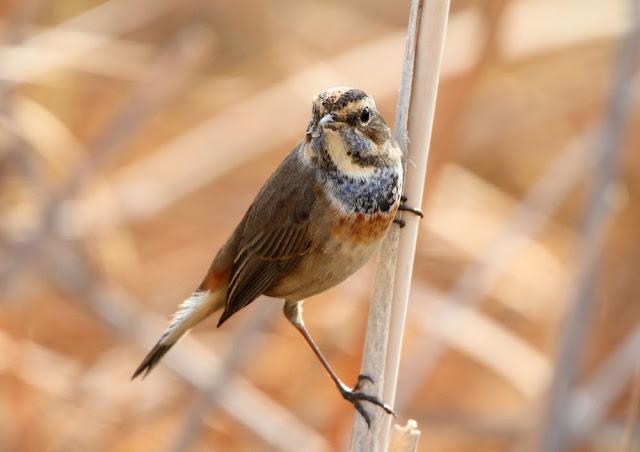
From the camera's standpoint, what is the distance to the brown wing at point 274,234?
2.98 meters

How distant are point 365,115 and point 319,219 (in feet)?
1.22

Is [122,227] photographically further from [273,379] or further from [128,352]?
[273,379]

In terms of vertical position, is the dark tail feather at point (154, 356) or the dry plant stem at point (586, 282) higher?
the dry plant stem at point (586, 282)

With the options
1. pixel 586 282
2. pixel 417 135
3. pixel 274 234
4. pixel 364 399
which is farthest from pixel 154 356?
pixel 586 282

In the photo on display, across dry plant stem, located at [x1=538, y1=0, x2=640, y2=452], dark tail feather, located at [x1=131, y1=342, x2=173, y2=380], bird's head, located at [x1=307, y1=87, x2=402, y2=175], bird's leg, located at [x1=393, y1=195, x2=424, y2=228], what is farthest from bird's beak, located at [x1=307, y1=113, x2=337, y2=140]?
dry plant stem, located at [x1=538, y1=0, x2=640, y2=452]

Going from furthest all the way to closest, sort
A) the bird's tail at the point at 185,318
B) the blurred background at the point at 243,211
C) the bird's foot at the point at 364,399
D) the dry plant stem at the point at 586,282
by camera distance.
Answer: the blurred background at the point at 243,211 → the dry plant stem at the point at 586,282 → the bird's tail at the point at 185,318 → the bird's foot at the point at 364,399

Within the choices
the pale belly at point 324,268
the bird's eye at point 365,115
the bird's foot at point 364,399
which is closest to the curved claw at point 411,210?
the pale belly at point 324,268

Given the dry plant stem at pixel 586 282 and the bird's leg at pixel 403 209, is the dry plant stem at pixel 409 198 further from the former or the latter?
the dry plant stem at pixel 586 282

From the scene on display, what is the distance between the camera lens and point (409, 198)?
2.74 m

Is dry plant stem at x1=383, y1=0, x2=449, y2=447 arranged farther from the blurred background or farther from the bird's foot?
the blurred background

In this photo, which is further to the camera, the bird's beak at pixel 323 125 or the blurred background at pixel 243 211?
the blurred background at pixel 243 211

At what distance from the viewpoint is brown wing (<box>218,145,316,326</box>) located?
2.98 metres

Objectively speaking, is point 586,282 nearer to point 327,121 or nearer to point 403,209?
point 403,209

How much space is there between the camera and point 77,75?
17.2 ft
